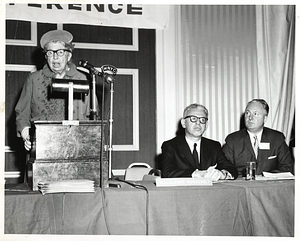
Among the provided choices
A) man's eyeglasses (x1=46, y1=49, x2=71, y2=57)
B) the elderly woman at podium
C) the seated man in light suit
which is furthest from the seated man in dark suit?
man's eyeglasses (x1=46, y1=49, x2=71, y2=57)

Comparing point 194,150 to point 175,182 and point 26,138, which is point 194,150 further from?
point 26,138

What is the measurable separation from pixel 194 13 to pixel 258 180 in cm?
249

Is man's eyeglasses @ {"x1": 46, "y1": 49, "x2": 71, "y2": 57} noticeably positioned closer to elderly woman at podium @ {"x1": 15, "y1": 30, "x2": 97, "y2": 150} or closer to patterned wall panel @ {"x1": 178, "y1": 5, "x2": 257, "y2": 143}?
elderly woman at podium @ {"x1": 15, "y1": 30, "x2": 97, "y2": 150}

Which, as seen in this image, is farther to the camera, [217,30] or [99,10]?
[217,30]

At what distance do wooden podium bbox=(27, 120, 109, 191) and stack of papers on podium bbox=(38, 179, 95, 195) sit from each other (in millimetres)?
101

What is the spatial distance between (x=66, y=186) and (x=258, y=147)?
199cm

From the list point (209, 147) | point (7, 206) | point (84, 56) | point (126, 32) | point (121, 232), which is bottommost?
point (121, 232)

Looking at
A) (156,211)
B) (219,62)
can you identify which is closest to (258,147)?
(219,62)

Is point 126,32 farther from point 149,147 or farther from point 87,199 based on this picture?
point 87,199

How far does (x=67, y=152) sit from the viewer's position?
2.13 meters

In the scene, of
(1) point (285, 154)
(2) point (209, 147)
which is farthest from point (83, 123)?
(1) point (285, 154)

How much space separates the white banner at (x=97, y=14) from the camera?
12.9 feet

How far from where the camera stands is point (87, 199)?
78.1 inches

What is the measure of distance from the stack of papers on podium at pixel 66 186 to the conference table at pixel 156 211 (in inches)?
0.9
